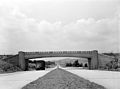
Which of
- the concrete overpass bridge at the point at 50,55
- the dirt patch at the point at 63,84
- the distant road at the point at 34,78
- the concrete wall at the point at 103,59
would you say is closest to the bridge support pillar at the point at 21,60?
the concrete overpass bridge at the point at 50,55

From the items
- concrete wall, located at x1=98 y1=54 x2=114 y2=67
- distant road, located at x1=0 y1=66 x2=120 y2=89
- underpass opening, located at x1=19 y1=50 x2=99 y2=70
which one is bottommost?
distant road, located at x1=0 y1=66 x2=120 y2=89

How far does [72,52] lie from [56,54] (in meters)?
5.99

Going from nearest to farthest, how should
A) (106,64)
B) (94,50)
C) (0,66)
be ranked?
(0,66)
(106,64)
(94,50)

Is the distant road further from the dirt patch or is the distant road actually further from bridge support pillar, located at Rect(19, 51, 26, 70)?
bridge support pillar, located at Rect(19, 51, 26, 70)

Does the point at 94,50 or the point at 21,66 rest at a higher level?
the point at 94,50

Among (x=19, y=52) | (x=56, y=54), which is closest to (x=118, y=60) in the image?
(x=56, y=54)

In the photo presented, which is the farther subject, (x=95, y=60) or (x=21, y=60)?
(x=21, y=60)

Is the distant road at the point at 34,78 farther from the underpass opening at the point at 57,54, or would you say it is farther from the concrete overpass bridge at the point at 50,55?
the underpass opening at the point at 57,54

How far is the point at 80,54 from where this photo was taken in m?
87.8

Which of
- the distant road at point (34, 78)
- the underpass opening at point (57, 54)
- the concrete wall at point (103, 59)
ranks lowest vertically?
the distant road at point (34, 78)

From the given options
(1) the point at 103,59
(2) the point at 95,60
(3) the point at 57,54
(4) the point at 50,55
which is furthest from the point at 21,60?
(1) the point at 103,59

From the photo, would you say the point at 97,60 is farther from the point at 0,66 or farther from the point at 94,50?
the point at 0,66

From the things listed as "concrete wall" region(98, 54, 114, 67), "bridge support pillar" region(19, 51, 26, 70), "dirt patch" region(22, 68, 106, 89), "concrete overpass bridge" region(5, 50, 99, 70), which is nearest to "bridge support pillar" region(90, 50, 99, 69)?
"concrete overpass bridge" region(5, 50, 99, 70)

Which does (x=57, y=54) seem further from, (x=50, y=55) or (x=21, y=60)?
(x=21, y=60)
